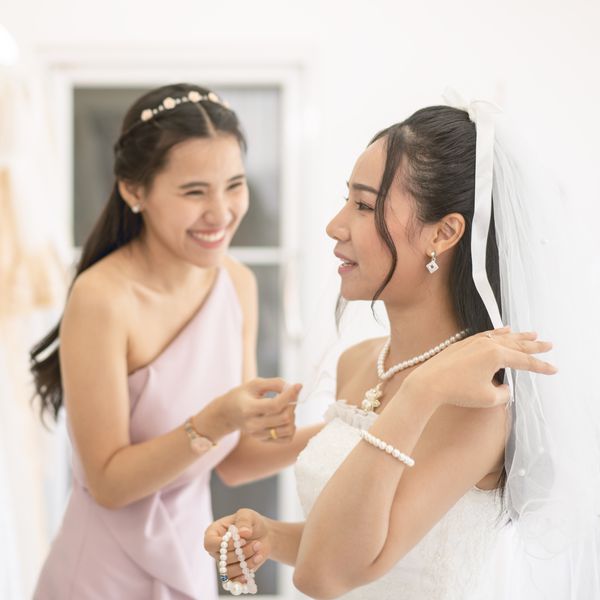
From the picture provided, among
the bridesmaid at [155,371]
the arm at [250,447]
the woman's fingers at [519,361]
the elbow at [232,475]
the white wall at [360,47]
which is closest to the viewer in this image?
the woman's fingers at [519,361]

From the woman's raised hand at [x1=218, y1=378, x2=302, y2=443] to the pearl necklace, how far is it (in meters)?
0.13

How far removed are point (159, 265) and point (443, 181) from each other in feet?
2.39

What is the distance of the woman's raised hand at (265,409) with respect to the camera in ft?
4.80

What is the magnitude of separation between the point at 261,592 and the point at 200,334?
1867mm

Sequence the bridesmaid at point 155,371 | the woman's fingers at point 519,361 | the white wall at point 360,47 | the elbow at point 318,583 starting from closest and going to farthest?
the woman's fingers at point 519,361, the elbow at point 318,583, the bridesmaid at point 155,371, the white wall at point 360,47

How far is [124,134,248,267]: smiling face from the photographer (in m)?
1.65

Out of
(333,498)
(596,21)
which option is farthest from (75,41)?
(333,498)

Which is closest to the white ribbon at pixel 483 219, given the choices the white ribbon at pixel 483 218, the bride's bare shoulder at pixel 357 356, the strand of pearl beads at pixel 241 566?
the white ribbon at pixel 483 218

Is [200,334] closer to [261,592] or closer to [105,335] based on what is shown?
[105,335]

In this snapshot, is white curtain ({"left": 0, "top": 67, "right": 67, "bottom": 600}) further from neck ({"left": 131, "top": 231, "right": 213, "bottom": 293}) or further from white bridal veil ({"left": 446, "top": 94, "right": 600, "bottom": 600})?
white bridal veil ({"left": 446, "top": 94, "right": 600, "bottom": 600})

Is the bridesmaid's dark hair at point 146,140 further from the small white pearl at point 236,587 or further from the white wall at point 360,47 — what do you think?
the white wall at point 360,47

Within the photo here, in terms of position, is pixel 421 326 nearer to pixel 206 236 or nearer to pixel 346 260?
pixel 346 260

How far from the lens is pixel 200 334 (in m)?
1.76

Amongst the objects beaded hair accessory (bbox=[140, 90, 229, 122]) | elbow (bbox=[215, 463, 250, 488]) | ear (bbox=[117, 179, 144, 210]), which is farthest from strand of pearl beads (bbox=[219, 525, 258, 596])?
beaded hair accessory (bbox=[140, 90, 229, 122])
